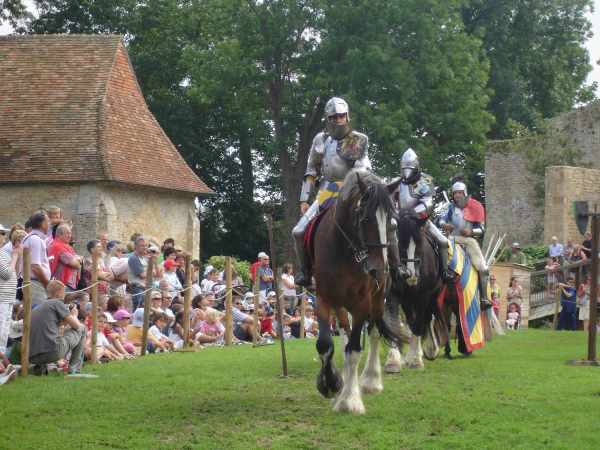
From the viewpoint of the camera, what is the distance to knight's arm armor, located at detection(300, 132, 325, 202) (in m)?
12.6

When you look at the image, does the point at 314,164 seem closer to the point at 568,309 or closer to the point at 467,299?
the point at 467,299

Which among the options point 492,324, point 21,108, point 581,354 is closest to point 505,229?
point 21,108

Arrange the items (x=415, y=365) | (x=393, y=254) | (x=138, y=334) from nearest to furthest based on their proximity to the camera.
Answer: (x=393, y=254), (x=415, y=365), (x=138, y=334)

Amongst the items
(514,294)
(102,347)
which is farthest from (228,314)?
(514,294)

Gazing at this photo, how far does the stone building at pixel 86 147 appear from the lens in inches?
1494

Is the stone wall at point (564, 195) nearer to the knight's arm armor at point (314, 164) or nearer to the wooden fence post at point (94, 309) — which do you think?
the wooden fence post at point (94, 309)

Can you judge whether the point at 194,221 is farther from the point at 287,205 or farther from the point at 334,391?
the point at 334,391

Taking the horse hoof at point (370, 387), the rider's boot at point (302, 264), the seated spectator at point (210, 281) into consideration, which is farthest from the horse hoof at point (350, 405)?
the seated spectator at point (210, 281)

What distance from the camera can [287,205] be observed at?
154ft

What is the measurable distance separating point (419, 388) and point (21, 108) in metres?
→ 29.5

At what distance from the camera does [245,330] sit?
2239 cm

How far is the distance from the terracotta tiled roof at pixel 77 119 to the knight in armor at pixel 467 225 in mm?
21140

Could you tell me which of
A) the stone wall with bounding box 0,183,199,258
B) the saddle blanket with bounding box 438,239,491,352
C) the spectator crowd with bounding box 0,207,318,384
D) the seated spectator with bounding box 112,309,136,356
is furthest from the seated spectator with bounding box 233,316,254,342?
the stone wall with bounding box 0,183,199,258

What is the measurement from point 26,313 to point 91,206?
79.9 ft
